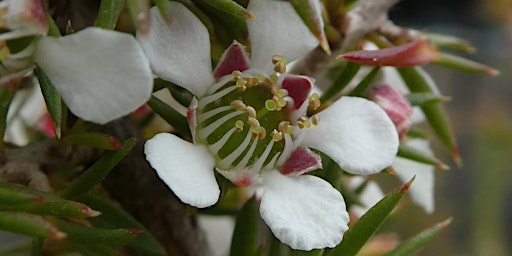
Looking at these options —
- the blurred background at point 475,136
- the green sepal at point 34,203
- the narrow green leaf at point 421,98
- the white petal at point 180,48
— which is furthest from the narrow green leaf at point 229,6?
the blurred background at point 475,136

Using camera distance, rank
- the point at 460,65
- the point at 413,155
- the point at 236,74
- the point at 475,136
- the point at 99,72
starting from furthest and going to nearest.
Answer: the point at 475,136 → the point at 460,65 → the point at 413,155 → the point at 236,74 → the point at 99,72

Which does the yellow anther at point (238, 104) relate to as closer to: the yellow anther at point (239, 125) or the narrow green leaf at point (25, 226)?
the yellow anther at point (239, 125)

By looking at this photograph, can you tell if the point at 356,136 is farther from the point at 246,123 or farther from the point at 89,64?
the point at 89,64

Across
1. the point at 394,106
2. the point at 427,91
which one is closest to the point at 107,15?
the point at 394,106

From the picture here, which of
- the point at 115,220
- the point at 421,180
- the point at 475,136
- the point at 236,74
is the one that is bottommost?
the point at 475,136

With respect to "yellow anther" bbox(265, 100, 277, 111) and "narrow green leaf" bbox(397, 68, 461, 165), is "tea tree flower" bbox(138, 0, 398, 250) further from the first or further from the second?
"narrow green leaf" bbox(397, 68, 461, 165)

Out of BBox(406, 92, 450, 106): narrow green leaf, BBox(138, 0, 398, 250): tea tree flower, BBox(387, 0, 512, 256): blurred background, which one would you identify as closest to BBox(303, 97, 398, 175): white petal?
BBox(138, 0, 398, 250): tea tree flower

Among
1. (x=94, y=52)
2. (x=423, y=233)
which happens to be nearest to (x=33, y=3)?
(x=94, y=52)
